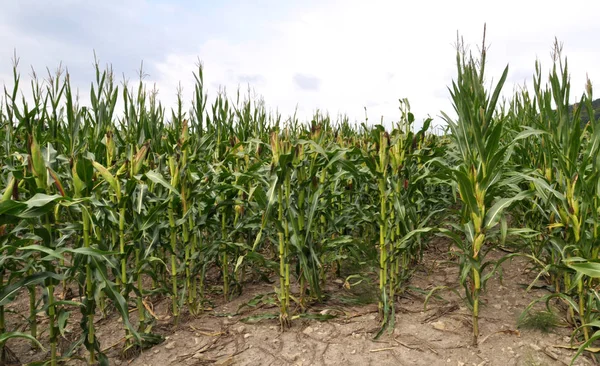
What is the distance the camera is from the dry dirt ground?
2369mm

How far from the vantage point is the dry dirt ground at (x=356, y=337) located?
7.77 ft

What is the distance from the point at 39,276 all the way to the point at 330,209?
2.18m

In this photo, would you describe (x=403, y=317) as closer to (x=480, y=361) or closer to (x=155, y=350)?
(x=480, y=361)

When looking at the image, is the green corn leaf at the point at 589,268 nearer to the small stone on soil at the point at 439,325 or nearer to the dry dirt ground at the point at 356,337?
the dry dirt ground at the point at 356,337

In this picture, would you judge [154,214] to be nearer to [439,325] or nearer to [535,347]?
[439,325]

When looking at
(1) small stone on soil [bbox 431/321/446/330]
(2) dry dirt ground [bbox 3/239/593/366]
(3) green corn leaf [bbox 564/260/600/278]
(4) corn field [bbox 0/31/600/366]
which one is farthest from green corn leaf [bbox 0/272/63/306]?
(3) green corn leaf [bbox 564/260/600/278]

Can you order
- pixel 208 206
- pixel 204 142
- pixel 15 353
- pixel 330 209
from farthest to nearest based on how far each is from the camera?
pixel 330 209 → pixel 204 142 → pixel 208 206 → pixel 15 353

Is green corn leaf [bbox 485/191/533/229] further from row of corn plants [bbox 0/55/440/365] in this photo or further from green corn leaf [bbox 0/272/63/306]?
green corn leaf [bbox 0/272/63/306]

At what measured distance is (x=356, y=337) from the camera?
8.51ft

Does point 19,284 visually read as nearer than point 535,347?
Yes

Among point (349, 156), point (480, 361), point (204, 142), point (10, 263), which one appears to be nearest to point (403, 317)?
point (480, 361)

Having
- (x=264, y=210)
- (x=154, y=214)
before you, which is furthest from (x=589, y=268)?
(x=154, y=214)

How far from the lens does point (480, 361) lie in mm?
2297

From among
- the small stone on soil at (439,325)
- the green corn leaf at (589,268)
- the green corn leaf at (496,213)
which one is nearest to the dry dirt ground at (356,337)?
the small stone on soil at (439,325)
